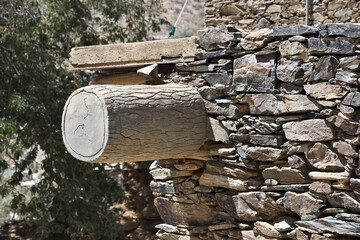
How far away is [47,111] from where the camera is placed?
6609 millimetres

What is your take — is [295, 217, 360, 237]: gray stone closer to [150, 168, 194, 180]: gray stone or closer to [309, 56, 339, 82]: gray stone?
[309, 56, 339, 82]: gray stone

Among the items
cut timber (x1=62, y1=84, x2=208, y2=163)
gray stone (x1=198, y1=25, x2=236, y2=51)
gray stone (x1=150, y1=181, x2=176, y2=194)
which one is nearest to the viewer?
cut timber (x1=62, y1=84, x2=208, y2=163)

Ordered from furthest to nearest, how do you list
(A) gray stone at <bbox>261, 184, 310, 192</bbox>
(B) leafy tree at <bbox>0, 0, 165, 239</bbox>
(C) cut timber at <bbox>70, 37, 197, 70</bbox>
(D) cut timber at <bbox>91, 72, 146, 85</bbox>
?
1. (B) leafy tree at <bbox>0, 0, 165, 239</bbox>
2. (D) cut timber at <bbox>91, 72, 146, 85</bbox>
3. (C) cut timber at <bbox>70, 37, 197, 70</bbox>
4. (A) gray stone at <bbox>261, 184, 310, 192</bbox>

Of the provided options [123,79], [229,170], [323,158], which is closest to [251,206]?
[229,170]

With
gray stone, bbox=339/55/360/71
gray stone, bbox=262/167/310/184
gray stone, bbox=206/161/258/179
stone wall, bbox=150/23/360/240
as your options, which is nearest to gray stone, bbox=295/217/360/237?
stone wall, bbox=150/23/360/240

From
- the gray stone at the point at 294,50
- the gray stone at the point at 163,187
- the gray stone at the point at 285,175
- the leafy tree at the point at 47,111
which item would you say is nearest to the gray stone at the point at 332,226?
the gray stone at the point at 285,175

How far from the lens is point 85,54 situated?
3.92 metres

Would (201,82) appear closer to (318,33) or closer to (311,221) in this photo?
(318,33)

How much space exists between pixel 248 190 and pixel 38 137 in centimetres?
384

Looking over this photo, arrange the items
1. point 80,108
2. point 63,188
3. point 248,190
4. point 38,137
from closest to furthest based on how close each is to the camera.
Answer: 1. point 80,108
2. point 248,190
3. point 38,137
4. point 63,188

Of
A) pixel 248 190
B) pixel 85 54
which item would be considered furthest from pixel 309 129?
pixel 85 54

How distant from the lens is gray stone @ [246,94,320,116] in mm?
3035

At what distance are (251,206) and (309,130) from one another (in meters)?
0.70

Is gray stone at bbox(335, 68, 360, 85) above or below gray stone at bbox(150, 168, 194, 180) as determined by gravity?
above
